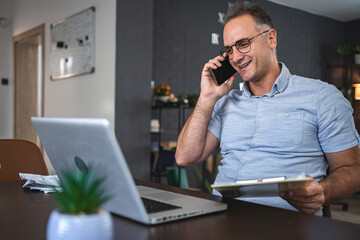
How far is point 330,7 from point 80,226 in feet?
22.6

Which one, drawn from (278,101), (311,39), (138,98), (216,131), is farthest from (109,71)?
(311,39)

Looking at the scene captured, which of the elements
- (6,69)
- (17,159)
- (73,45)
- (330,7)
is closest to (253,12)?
(17,159)

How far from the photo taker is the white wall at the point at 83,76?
12.1ft

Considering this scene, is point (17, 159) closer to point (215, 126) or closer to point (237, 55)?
point (215, 126)

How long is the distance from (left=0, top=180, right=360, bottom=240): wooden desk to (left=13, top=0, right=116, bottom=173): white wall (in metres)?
2.79

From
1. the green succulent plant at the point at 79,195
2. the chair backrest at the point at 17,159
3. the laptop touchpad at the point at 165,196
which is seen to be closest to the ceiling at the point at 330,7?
the chair backrest at the point at 17,159

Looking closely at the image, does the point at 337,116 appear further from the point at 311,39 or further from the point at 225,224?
the point at 311,39

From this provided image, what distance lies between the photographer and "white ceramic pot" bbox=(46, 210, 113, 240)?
505 mm

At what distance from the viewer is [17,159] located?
5.53ft

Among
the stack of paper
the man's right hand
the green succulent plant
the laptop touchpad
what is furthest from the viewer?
the man's right hand

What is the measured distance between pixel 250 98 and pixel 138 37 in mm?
2404

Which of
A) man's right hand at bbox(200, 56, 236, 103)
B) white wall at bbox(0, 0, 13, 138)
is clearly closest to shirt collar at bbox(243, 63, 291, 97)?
man's right hand at bbox(200, 56, 236, 103)

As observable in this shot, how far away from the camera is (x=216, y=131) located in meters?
1.63

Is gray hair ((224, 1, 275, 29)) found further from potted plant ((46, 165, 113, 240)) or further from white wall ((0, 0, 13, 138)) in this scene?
white wall ((0, 0, 13, 138))
